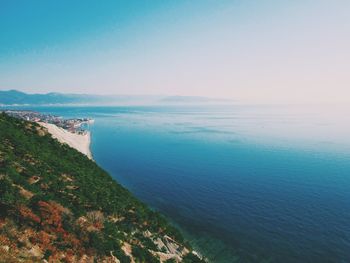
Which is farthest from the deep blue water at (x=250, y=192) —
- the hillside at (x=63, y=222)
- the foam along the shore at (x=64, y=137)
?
the hillside at (x=63, y=222)

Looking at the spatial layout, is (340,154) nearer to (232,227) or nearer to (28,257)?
(232,227)

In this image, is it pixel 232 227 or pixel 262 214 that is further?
pixel 262 214

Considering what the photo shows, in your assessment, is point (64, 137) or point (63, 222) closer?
point (63, 222)

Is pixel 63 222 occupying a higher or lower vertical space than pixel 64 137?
higher

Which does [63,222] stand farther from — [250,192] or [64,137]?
[64,137]

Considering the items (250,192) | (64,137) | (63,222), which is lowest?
(250,192)

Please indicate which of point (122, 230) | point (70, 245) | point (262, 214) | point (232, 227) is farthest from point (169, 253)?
point (262, 214)

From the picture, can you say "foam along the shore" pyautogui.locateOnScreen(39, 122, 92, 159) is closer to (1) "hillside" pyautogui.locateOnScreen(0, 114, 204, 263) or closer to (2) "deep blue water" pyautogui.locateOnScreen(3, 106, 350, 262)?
(2) "deep blue water" pyautogui.locateOnScreen(3, 106, 350, 262)

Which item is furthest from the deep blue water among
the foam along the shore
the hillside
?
the hillside

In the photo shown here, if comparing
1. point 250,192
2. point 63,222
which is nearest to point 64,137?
point 250,192
